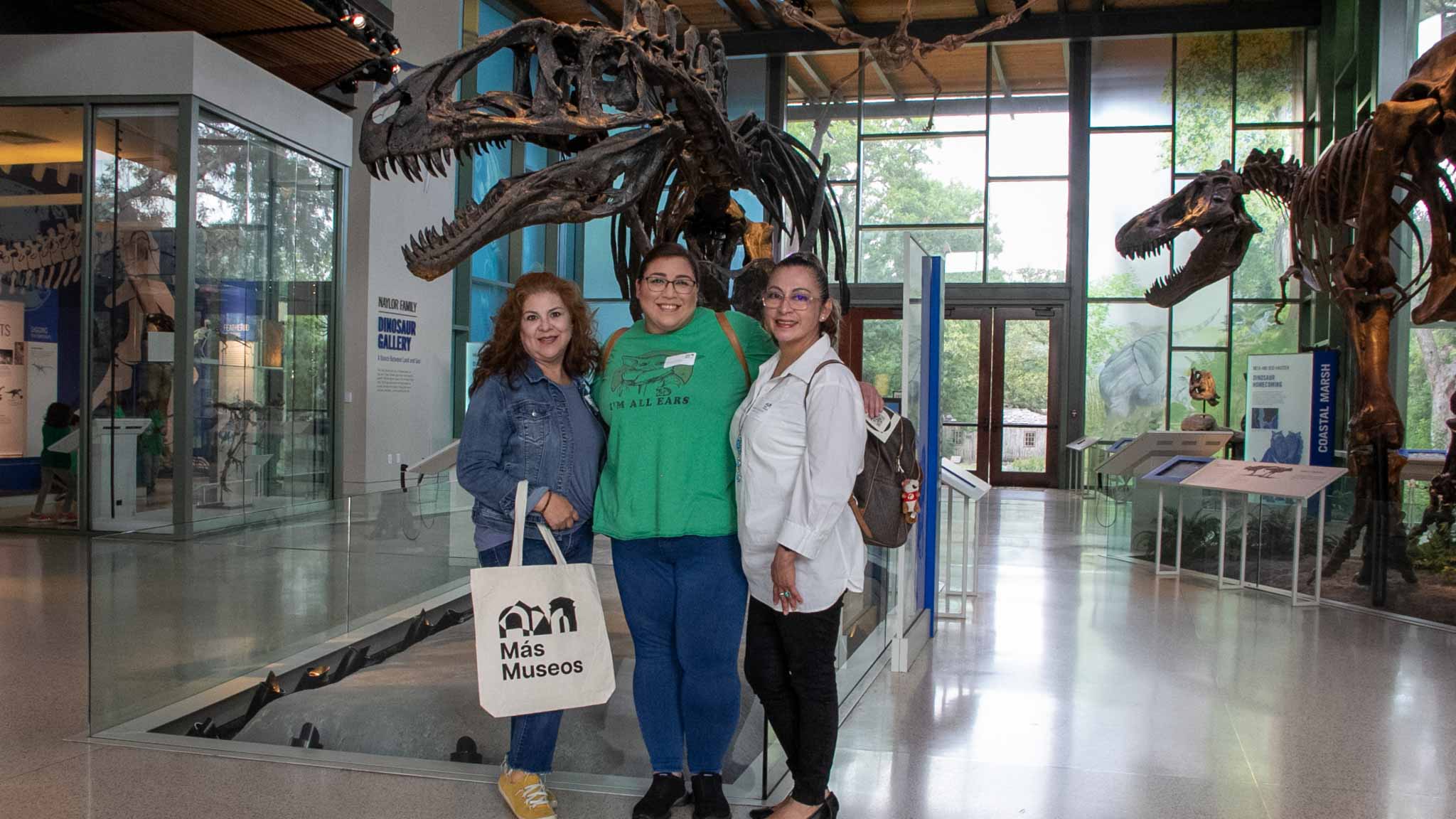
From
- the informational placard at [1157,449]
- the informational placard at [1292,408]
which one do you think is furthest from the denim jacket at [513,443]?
the informational placard at [1292,408]

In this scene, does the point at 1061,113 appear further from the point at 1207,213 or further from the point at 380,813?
the point at 380,813

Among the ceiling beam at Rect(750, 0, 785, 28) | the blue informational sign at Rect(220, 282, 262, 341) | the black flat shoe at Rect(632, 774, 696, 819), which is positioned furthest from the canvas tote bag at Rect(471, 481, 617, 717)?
the ceiling beam at Rect(750, 0, 785, 28)

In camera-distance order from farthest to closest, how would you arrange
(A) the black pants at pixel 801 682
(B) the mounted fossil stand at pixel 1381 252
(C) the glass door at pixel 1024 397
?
(C) the glass door at pixel 1024 397
(B) the mounted fossil stand at pixel 1381 252
(A) the black pants at pixel 801 682

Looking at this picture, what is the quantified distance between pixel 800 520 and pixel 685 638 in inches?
19.7

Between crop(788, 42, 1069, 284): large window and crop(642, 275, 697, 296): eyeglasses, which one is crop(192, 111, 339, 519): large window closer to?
crop(642, 275, 697, 296): eyeglasses

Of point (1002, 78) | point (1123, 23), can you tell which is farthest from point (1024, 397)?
point (1123, 23)

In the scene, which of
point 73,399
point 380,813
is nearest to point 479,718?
point 380,813

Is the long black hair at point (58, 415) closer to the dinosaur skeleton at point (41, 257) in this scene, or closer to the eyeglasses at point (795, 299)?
the dinosaur skeleton at point (41, 257)

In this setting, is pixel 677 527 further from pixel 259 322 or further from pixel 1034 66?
pixel 1034 66

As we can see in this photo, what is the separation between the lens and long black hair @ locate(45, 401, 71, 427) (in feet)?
28.3

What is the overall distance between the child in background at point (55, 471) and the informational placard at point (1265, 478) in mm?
8436

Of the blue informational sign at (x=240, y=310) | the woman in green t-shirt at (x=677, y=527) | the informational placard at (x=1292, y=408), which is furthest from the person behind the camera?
the informational placard at (x=1292, y=408)

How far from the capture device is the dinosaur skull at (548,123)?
10.7ft

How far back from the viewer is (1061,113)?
17.0 meters
